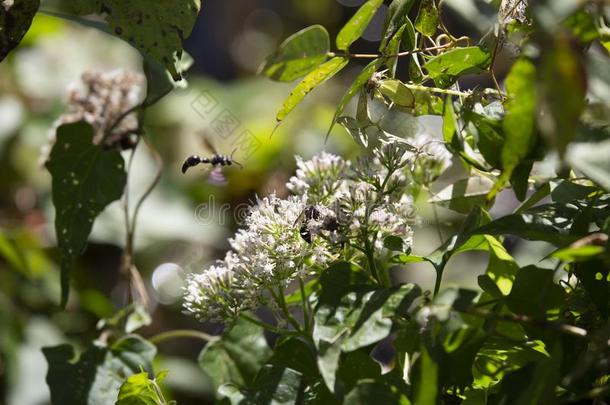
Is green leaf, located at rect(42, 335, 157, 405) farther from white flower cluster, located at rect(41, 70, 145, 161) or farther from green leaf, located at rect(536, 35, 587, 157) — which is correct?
green leaf, located at rect(536, 35, 587, 157)

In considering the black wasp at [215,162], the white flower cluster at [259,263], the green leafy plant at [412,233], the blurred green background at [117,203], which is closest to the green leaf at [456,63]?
the green leafy plant at [412,233]

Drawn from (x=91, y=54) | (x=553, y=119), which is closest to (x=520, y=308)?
(x=553, y=119)

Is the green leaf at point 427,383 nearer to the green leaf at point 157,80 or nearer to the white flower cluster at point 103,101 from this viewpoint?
the green leaf at point 157,80

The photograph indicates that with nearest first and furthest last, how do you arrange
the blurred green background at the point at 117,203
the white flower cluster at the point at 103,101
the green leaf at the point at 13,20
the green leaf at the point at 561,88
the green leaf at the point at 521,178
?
the green leaf at the point at 561,88, the green leaf at the point at 521,178, the green leaf at the point at 13,20, the white flower cluster at the point at 103,101, the blurred green background at the point at 117,203

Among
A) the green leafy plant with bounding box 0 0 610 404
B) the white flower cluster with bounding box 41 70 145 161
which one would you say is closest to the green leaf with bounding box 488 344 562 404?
the green leafy plant with bounding box 0 0 610 404

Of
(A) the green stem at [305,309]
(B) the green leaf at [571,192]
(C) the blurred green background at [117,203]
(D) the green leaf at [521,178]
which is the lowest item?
(C) the blurred green background at [117,203]
